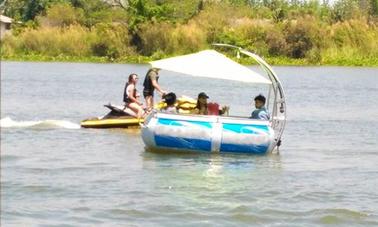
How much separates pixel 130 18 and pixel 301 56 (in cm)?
1185

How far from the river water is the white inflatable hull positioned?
213 millimetres

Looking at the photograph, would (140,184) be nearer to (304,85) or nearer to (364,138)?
(364,138)

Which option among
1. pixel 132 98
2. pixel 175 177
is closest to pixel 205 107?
pixel 175 177

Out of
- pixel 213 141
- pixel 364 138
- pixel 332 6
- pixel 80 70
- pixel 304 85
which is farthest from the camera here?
pixel 332 6

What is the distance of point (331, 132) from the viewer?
72.6ft

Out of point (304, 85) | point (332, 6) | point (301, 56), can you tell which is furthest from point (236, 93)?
point (332, 6)

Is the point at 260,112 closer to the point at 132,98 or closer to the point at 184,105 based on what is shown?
the point at 184,105

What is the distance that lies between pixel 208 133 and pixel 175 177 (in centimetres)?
222

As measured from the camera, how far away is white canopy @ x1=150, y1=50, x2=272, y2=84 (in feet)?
54.0

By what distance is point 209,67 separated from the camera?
16672 millimetres

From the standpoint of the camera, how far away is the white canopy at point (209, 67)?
16.5 meters

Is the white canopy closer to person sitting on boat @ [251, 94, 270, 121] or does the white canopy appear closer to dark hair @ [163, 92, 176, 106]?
dark hair @ [163, 92, 176, 106]

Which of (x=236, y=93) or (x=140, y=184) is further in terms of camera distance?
(x=236, y=93)

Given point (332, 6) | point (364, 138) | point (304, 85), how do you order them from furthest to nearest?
1. point (332, 6)
2. point (304, 85)
3. point (364, 138)
